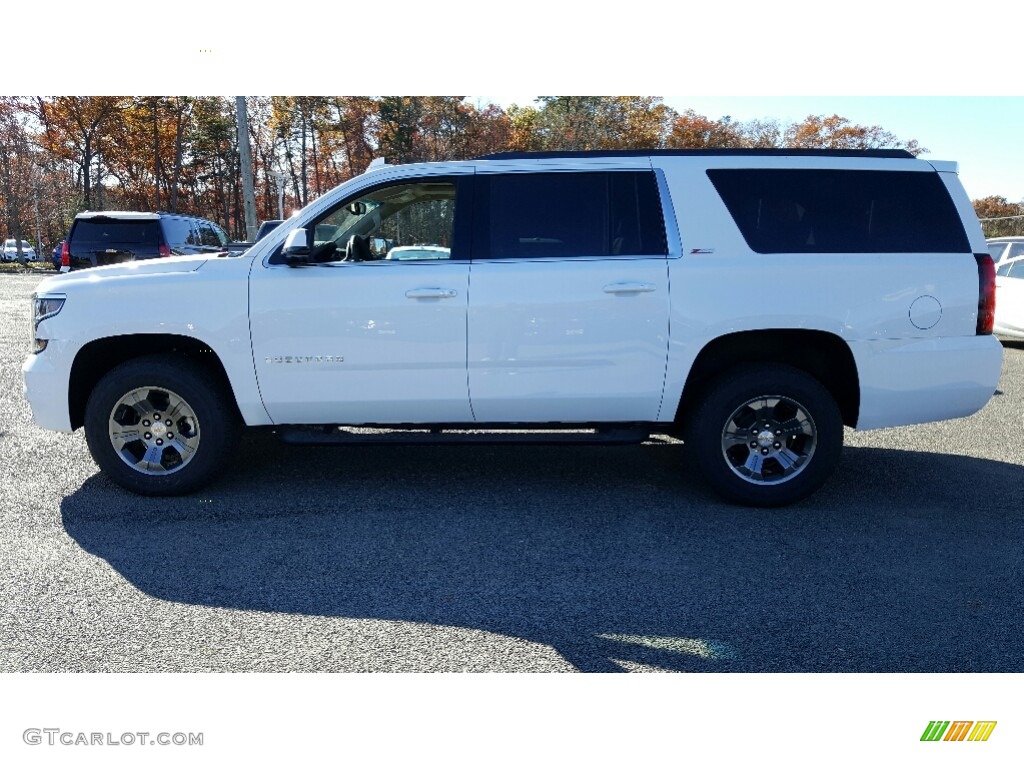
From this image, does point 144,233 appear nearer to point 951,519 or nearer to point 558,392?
point 558,392

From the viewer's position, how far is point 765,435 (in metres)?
4.92

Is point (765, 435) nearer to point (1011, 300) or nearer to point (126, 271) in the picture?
point (126, 271)

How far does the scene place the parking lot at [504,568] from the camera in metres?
3.22

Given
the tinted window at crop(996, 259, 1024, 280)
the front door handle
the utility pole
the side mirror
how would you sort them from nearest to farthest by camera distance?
the side mirror → the front door handle → the tinted window at crop(996, 259, 1024, 280) → the utility pole

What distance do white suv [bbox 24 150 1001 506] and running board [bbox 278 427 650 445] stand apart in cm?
2

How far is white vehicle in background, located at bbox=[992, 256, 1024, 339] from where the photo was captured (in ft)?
33.6

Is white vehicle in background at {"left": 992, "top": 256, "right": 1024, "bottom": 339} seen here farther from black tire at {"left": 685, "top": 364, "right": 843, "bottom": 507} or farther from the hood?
the hood

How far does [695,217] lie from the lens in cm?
483

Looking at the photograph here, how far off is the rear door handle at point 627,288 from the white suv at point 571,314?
0.04 ft

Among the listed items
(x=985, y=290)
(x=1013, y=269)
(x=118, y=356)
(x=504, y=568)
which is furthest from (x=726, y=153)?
(x=1013, y=269)
